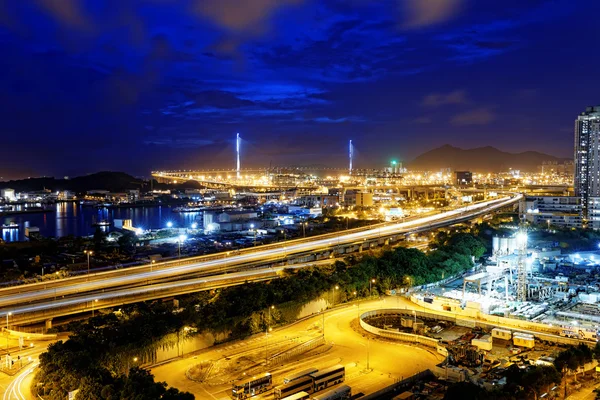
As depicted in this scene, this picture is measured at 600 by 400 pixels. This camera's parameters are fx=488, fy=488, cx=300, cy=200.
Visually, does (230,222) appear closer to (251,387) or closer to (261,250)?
(261,250)

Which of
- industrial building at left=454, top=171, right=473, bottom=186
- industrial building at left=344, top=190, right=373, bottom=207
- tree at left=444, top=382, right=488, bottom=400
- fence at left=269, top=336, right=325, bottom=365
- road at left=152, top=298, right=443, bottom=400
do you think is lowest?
road at left=152, top=298, right=443, bottom=400

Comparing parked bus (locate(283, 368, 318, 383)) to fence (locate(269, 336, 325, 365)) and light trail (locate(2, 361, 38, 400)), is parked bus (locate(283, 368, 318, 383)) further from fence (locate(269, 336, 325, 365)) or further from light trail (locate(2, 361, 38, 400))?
light trail (locate(2, 361, 38, 400))

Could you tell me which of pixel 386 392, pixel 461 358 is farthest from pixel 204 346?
pixel 461 358

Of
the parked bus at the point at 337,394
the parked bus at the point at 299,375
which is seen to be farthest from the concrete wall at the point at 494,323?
the parked bus at the point at 337,394

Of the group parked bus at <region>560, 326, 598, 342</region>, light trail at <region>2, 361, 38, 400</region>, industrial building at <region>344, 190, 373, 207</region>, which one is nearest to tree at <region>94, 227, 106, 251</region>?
light trail at <region>2, 361, 38, 400</region>

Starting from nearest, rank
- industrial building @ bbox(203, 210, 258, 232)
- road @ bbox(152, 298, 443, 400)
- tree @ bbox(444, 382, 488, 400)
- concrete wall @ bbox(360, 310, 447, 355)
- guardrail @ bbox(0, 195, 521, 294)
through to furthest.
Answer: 1. tree @ bbox(444, 382, 488, 400)
2. road @ bbox(152, 298, 443, 400)
3. concrete wall @ bbox(360, 310, 447, 355)
4. guardrail @ bbox(0, 195, 521, 294)
5. industrial building @ bbox(203, 210, 258, 232)

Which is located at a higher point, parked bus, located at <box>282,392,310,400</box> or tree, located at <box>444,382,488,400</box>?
tree, located at <box>444,382,488,400</box>

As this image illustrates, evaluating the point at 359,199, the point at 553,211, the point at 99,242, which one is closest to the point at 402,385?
the point at 99,242

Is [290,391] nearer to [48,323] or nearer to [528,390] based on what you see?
[528,390]
